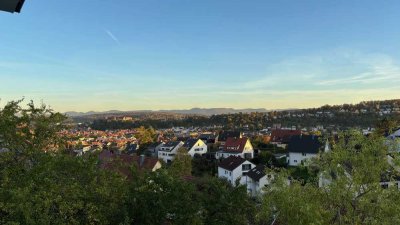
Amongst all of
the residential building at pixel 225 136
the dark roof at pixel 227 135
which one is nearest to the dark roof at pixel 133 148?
the residential building at pixel 225 136

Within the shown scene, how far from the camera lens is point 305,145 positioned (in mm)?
60312

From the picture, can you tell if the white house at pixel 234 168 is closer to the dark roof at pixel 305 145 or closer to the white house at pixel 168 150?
the dark roof at pixel 305 145

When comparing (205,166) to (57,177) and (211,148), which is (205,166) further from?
(57,177)

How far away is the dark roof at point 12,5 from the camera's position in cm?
309

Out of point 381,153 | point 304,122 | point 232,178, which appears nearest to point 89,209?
point 381,153

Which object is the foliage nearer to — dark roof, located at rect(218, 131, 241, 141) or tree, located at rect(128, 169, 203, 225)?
dark roof, located at rect(218, 131, 241, 141)

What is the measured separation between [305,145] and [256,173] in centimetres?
1724

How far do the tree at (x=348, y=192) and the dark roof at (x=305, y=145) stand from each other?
46287 mm

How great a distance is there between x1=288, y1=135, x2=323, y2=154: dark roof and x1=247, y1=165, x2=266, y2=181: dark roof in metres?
13.8

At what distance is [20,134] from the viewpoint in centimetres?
1474

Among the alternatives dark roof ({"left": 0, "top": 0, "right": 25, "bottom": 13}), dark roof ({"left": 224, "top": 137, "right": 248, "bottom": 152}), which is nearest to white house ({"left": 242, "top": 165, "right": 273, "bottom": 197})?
dark roof ({"left": 224, "top": 137, "right": 248, "bottom": 152})

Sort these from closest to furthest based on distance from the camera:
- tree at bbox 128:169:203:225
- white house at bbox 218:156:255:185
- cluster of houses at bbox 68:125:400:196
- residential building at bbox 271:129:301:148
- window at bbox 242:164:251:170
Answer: tree at bbox 128:169:203:225 → cluster of houses at bbox 68:125:400:196 → white house at bbox 218:156:255:185 → window at bbox 242:164:251:170 → residential building at bbox 271:129:301:148

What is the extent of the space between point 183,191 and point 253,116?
559 feet

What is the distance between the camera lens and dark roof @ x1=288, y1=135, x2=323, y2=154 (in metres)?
59.6
